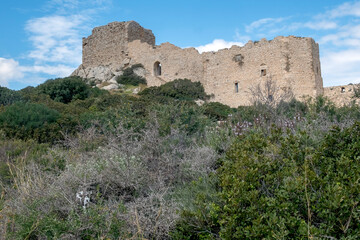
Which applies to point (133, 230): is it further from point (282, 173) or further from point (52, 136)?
point (52, 136)

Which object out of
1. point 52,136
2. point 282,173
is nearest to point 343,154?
point 282,173

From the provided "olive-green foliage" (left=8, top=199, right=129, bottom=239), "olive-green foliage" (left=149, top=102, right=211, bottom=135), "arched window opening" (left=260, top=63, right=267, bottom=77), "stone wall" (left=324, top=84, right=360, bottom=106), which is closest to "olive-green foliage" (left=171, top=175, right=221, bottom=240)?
"olive-green foliage" (left=8, top=199, right=129, bottom=239)

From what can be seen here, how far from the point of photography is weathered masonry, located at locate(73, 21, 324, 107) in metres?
19.9

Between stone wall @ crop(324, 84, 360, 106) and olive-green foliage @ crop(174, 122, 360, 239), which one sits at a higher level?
stone wall @ crop(324, 84, 360, 106)

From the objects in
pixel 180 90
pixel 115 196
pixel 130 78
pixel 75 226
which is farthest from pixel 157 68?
pixel 75 226

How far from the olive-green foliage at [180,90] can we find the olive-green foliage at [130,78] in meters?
2.79

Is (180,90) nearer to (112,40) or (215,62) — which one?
(215,62)

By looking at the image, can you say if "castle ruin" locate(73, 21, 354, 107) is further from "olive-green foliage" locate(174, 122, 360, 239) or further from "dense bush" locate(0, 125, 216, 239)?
"olive-green foliage" locate(174, 122, 360, 239)

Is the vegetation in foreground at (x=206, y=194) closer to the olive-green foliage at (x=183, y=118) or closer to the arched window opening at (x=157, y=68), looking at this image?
the olive-green foliage at (x=183, y=118)

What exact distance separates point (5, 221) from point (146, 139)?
7.02ft

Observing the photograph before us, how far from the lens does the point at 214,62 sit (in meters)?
23.1

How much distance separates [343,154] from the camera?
130 inches

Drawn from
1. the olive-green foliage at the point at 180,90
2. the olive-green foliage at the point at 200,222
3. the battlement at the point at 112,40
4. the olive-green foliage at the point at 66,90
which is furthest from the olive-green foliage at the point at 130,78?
the olive-green foliage at the point at 200,222

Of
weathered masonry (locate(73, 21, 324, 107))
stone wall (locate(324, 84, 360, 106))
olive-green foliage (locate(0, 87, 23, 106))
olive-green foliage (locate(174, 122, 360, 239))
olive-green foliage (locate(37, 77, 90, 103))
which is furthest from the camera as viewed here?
olive-green foliage (locate(37, 77, 90, 103))
